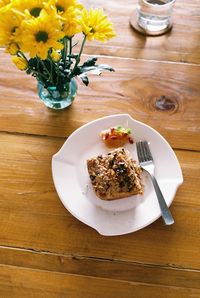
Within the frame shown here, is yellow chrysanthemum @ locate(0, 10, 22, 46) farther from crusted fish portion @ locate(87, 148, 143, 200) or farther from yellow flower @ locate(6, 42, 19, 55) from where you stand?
crusted fish portion @ locate(87, 148, 143, 200)

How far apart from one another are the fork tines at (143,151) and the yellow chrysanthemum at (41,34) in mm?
314

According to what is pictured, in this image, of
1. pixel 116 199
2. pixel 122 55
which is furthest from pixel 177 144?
pixel 122 55

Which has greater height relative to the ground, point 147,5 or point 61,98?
point 147,5

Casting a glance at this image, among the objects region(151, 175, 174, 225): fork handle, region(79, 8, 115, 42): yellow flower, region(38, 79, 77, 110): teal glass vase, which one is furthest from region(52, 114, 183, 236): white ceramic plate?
region(79, 8, 115, 42): yellow flower

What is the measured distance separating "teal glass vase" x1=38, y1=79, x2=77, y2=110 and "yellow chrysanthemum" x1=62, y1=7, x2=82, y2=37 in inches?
10.1

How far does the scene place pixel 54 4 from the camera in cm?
74

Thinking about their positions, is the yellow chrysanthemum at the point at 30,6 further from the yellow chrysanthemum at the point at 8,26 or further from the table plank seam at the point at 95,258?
the table plank seam at the point at 95,258

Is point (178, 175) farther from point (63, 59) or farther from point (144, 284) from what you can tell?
point (63, 59)

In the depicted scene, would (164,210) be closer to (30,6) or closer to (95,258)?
(95,258)

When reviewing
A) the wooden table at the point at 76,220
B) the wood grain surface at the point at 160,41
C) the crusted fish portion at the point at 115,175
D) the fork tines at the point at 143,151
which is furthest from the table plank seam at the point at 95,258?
Result: the wood grain surface at the point at 160,41

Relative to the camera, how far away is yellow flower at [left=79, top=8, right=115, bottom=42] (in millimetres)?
826

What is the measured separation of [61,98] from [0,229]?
36 centimetres

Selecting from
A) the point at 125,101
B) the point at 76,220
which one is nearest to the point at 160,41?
the point at 125,101

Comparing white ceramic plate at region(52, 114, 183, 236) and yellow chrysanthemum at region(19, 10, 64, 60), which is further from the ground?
yellow chrysanthemum at region(19, 10, 64, 60)
